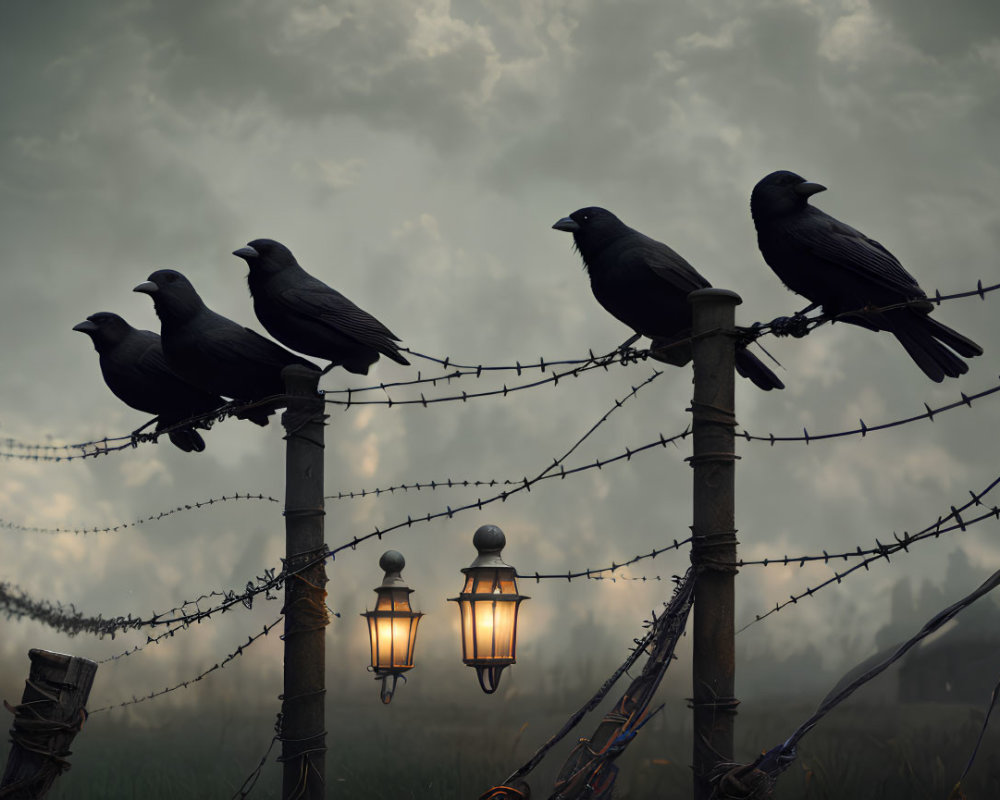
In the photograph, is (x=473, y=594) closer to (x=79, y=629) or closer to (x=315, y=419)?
(x=315, y=419)

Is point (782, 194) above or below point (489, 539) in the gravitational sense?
above

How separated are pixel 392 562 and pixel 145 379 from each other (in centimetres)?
249

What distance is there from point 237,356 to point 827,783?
6723 mm

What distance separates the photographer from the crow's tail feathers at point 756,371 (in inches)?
237

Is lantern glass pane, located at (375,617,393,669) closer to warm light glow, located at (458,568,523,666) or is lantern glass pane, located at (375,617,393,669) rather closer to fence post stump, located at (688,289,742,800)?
warm light glow, located at (458,568,523,666)

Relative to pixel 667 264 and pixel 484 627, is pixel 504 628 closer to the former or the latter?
pixel 484 627

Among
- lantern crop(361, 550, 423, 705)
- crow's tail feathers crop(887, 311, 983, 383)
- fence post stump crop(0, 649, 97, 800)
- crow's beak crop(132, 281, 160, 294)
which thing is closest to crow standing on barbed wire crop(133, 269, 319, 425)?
crow's beak crop(132, 281, 160, 294)

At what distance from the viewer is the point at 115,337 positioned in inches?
344

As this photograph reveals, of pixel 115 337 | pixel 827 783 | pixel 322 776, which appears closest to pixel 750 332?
pixel 322 776

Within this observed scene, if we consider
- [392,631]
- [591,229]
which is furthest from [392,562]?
[591,229]

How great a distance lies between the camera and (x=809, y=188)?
19.7ft

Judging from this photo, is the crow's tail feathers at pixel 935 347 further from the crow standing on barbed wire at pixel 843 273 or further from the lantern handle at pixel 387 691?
the lantern handle at pixel 387 691

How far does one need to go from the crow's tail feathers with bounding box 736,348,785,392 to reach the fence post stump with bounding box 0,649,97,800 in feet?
12.5

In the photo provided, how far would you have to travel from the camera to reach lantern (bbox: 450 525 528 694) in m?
7.23
